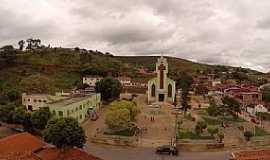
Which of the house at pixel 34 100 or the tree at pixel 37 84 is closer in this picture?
the house at pixel 34 100

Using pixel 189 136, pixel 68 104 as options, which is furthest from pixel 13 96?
pixel 189 136

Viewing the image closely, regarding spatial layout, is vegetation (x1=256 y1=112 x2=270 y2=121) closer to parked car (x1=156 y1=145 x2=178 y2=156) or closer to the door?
the door

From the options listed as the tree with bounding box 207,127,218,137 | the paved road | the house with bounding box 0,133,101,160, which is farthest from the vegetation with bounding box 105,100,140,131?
the house with bounding box 0,133,101,160

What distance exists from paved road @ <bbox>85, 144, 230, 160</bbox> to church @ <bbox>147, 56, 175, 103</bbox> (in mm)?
29719

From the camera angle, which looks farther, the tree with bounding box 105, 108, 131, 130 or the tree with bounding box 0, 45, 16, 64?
the tree with bounding box 0, 45, 16, 64

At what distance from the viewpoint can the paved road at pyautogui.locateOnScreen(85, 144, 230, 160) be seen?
33781 millimetres

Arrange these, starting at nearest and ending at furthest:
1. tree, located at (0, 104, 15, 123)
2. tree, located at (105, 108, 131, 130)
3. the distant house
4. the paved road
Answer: the paved road, tree, located at (105, 108, 131, 130), tree, located at (0, 104, 15, 123), the distant house

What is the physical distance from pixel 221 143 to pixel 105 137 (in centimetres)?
1178

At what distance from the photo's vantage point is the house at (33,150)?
28.6m

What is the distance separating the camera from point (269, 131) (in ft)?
148

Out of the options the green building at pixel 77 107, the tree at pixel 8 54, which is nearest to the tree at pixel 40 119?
the green building at pixel 77 107

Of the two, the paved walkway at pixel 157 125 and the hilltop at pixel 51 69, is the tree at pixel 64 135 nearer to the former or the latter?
the paved walkway at pixel 157 125

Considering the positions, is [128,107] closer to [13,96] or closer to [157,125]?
[157,125]

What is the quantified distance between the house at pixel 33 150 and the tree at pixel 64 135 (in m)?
0.60
